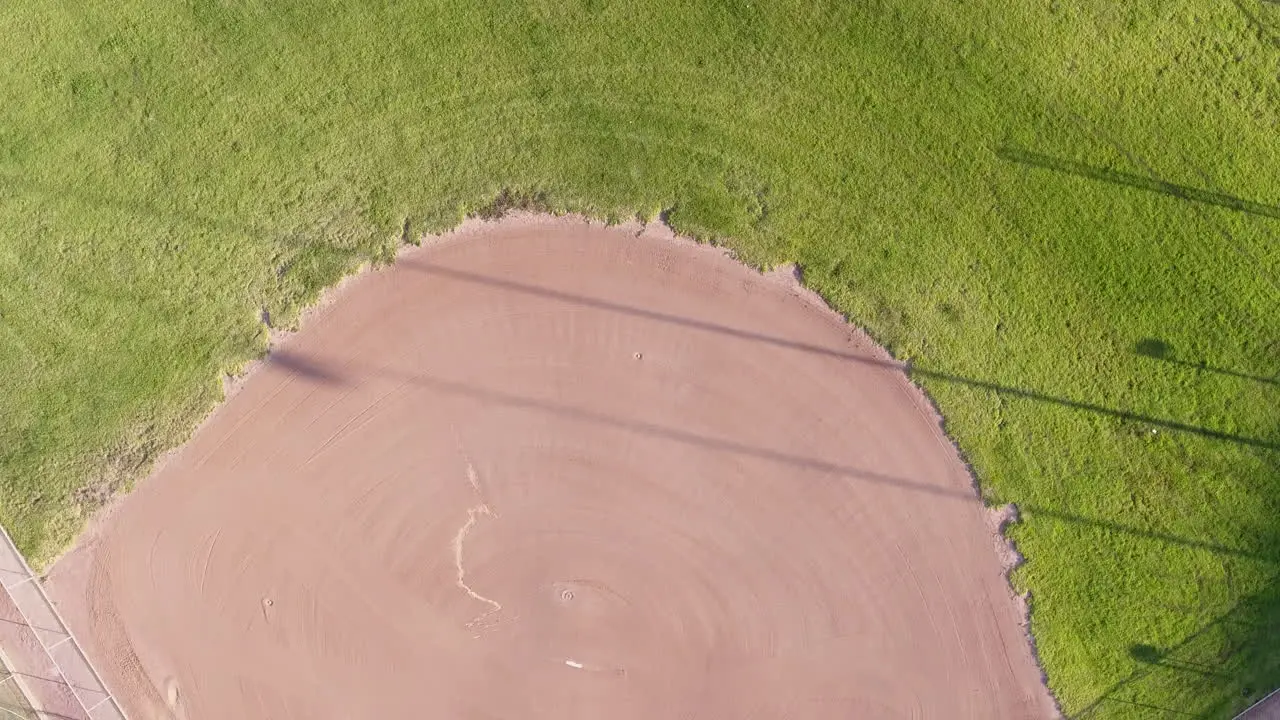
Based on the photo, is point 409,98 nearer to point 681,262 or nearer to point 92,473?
point 681,262

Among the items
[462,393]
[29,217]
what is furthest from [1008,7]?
[29,217]

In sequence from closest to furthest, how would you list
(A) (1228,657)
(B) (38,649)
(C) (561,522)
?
(A) (1228,657) < (C) (561,522) < (B) (38,649)

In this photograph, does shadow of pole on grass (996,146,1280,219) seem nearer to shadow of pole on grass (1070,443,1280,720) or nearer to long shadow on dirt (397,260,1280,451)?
long shadow on dirt (397,260,1280,451)

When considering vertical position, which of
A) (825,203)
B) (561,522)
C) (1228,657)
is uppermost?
(825,203)

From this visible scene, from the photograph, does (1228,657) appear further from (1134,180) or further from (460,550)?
(460,550)

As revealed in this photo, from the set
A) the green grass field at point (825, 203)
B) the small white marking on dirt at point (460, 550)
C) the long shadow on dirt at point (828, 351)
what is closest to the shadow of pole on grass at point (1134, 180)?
the green grass field at point (825, 203)

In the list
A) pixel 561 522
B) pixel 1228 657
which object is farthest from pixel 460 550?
pixel 1228 657
